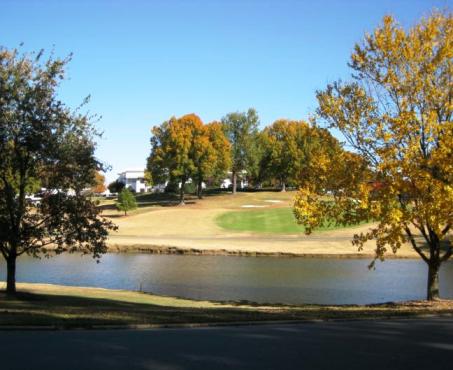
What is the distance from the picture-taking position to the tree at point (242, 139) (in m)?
97.1

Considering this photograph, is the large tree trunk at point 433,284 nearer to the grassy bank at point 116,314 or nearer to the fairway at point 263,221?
the grassy bank at point 116,314

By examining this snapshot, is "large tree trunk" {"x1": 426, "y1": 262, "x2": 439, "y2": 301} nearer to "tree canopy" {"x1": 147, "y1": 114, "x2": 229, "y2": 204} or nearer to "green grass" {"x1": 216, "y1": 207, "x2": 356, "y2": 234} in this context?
"green grass" {"x1": 216, "y1": 207, "x2": 356, "y2": 234}

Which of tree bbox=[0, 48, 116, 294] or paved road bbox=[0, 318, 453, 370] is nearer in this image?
paved road bbox=[0, 318, 453, 370]

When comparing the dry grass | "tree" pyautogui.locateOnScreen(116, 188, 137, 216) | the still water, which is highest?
"tree" pyautogui.locateOnScreen(116, 188, 137, 216)

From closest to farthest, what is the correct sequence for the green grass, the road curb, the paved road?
1. the paved road
2. the road curb
3. the green grass

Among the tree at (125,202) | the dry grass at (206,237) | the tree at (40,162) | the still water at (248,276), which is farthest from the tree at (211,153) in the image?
the tree at (40,162)

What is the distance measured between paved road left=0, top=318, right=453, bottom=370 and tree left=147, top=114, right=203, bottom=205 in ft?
231

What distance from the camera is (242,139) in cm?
9894

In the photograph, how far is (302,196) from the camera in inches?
775

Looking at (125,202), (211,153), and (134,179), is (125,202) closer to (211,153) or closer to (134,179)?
(211,153)

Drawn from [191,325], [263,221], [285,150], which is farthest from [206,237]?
[285,150]

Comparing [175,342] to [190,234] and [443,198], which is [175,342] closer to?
[443,198]

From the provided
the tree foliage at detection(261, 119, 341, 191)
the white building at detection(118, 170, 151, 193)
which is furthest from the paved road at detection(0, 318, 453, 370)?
the white building at detection(118, 170, 151, 193)

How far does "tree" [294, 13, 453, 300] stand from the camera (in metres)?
16.6
